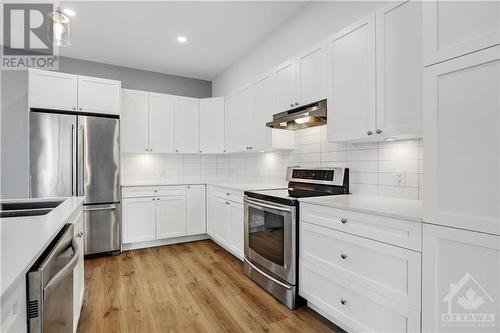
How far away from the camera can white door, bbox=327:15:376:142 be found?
6.14 feet

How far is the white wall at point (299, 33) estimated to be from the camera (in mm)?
2303

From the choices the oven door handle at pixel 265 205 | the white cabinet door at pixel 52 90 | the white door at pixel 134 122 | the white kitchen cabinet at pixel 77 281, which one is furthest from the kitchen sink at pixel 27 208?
the white door at pixel 134 122

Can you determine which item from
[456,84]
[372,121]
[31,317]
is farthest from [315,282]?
[31,317]

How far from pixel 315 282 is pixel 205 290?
3.60ft

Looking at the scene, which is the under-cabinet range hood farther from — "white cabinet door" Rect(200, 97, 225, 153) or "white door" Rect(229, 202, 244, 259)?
"white cabinet door" Rect(200, 97, 225, 153)

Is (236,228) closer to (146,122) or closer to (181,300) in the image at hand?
(181,300)

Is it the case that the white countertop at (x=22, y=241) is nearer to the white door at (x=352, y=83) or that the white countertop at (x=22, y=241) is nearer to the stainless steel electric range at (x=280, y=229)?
the stainless steel electric range at (x=280, y=229)

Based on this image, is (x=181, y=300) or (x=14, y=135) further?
(x=14, y=135)

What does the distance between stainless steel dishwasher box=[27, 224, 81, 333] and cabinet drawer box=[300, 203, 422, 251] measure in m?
1.57

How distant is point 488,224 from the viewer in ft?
3.53

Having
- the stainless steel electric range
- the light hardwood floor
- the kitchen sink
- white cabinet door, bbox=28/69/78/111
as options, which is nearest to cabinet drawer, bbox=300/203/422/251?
the stainless steel electric range

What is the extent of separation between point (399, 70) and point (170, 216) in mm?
3362

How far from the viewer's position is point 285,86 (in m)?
2.72

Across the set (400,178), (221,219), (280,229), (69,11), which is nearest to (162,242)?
(221,219)
